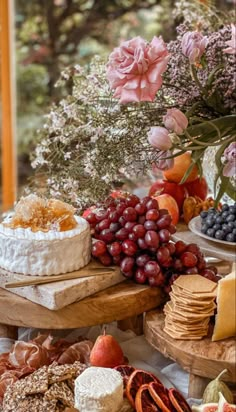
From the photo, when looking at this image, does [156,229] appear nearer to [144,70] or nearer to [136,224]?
[136,224]

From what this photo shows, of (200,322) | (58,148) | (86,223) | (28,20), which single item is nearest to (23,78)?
(28,20)

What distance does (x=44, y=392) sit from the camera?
3.98 feet

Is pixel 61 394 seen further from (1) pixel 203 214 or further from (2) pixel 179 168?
(2) pixel 179 168

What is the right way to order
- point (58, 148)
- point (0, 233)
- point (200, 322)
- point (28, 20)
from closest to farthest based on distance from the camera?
point (200, 322)
point (0, 233)
point (58, 148)
point (28, 20)

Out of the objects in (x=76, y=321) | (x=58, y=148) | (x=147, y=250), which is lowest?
(x=76, y=321)

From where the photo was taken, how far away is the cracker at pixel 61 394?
1200mm

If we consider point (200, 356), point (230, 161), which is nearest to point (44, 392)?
point (200, 356)

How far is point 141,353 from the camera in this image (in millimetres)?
1467

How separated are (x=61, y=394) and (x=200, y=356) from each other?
27 cm

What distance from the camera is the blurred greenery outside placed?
4.36m

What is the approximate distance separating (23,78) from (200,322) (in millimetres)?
3480

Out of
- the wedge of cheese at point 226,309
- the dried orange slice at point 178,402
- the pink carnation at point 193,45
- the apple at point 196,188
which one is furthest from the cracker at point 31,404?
the apple at point 196,188

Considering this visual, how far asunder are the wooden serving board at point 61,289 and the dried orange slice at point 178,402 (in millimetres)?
273

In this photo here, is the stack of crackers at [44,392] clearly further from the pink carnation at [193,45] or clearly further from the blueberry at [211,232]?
the pink carnation at [193,45]
